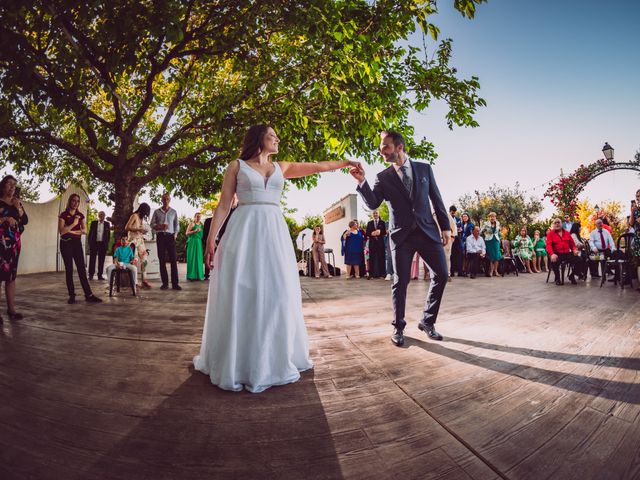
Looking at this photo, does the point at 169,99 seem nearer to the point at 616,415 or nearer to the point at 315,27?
the point at 315,27

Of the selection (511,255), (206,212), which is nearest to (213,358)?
(511,255)

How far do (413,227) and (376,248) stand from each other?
8.33m

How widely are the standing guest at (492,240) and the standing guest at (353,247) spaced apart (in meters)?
4.57

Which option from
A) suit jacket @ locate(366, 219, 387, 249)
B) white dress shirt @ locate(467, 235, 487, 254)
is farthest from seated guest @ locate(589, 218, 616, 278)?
suit jacket @ locate(366, 219, 387, 249)

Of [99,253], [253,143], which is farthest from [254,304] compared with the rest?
[99,253]

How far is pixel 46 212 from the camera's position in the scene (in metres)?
13.6

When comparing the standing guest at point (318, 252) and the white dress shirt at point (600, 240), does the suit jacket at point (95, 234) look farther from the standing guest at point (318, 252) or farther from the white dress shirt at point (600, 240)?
the white dress shirt at point (600, 240)

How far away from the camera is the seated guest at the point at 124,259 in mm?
6895

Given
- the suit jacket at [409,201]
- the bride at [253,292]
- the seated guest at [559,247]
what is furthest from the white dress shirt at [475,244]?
the bride at [253,292]

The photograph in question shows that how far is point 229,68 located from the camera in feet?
33.8

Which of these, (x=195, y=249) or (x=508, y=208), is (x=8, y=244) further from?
(x=508, y=208)

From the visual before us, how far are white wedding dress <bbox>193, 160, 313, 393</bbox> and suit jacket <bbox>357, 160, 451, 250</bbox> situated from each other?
1.30 m

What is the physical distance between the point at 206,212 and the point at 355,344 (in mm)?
30332

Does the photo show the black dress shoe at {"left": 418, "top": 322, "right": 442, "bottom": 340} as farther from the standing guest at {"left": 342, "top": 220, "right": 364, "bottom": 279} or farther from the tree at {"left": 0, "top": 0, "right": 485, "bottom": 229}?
the standing guest at {"left": 342, "top": 220, "right": 364, "bottom": 279}
